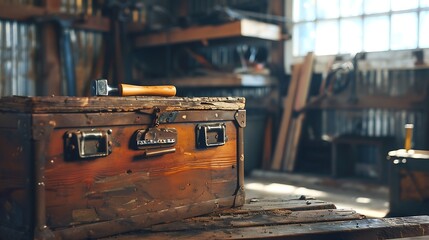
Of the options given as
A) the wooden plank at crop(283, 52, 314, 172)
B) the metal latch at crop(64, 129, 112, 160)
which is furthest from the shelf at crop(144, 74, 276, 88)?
the metal latch at crop(64, 129, 112, 160)

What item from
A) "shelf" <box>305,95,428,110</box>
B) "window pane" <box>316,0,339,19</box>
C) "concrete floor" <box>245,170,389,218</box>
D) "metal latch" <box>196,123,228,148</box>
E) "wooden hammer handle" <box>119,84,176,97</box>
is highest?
"window pane" <box>316,0,339,19</box>

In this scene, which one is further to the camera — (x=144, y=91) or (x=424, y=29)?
(x=424, y=29)

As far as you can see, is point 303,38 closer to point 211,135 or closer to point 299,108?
point 299,108

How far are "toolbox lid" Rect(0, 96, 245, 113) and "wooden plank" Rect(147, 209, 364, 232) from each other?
49 cm

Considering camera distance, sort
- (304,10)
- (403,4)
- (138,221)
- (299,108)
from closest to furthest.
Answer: (138,221) → (403,4) → (299,108) → (304,10)

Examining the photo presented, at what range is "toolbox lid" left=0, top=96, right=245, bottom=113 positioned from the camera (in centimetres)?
160

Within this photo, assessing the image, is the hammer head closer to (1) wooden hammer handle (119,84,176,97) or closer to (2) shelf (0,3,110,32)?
(1) wooden hammer handle (119,84,176,97)

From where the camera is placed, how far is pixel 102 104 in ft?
5.80

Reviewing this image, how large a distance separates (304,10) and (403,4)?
122 centimetres

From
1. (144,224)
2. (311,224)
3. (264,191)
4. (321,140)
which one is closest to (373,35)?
(321,140)

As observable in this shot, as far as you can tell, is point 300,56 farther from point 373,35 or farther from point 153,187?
point 153,187

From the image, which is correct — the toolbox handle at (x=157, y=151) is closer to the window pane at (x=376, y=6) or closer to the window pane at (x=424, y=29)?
the window pane at (x=424, y=29)

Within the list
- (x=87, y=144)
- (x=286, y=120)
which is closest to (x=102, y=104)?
(x=87, y=144)

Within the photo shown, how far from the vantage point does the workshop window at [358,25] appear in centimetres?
495
